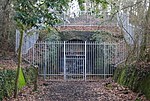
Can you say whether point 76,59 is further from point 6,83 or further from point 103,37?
point 6,83

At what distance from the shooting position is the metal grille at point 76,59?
24.8 meters

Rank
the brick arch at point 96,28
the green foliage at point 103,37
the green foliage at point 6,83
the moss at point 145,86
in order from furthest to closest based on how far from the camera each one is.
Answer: the brick arch at point 96,28, the green foliage at point 103,37, the green foliage at point 6,83, the moss at point 145,86

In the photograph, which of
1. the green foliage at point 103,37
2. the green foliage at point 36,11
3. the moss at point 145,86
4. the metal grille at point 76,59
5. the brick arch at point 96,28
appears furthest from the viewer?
the brick arch at point 96,28

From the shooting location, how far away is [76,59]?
2602cm

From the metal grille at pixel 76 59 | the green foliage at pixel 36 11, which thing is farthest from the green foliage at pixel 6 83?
the metal grille at pixel 76 59

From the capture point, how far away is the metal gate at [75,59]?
81.5 feet

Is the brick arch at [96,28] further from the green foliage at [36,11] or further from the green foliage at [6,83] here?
the green foliage at [36,11]

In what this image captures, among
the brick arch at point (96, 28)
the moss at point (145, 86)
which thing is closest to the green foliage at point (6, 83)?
the moss at point (145, 86)

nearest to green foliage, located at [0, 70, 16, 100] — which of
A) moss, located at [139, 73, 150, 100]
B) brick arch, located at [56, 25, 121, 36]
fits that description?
moss, located at [139, 73, 150, 100]

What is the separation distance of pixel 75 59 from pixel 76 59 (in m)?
0.16

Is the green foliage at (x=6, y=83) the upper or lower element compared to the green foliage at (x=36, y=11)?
lower

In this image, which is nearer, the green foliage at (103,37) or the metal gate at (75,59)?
the metal gate at (75,59)

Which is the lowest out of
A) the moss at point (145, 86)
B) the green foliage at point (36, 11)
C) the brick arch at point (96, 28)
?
the moss at point (145, 86)

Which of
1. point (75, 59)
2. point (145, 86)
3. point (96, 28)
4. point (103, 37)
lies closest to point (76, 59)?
point (75, 59)
